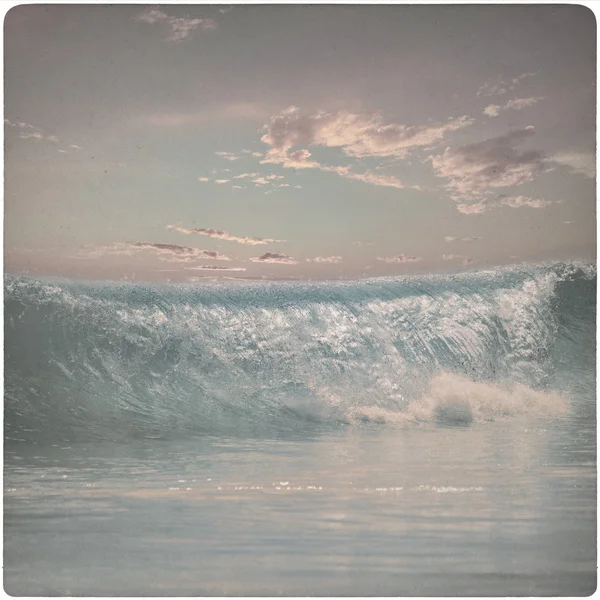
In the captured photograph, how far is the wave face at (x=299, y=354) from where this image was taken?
470cm

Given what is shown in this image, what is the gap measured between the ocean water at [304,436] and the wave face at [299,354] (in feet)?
0.05

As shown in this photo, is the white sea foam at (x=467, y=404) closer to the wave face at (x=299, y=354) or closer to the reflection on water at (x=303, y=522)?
the wave face at (x=299, y=354)

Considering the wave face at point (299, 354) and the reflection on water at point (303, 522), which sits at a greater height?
the wave face at point (299, 354)

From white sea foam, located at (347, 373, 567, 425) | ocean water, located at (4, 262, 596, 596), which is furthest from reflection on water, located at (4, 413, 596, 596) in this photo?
white sea foam, located at (347, 373, 567, 425)

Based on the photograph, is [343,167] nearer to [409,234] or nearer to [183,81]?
[409,234]

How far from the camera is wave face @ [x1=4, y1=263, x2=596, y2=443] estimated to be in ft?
15.4

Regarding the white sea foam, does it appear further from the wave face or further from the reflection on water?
the reflection on water

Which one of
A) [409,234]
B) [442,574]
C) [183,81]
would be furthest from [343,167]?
[442,574]

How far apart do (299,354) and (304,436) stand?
20.6 inches

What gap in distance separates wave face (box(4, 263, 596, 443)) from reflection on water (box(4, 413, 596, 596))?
52 cm

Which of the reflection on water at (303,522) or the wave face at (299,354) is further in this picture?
the wave face at (299,354)

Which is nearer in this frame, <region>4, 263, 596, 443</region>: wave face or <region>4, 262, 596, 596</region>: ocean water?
<region>4, 262, 596, 596</region>: ocean water

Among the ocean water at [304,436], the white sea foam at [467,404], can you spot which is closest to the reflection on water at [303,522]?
the ocean water at [304,436]

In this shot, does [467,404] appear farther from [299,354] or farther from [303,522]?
[303,522]
